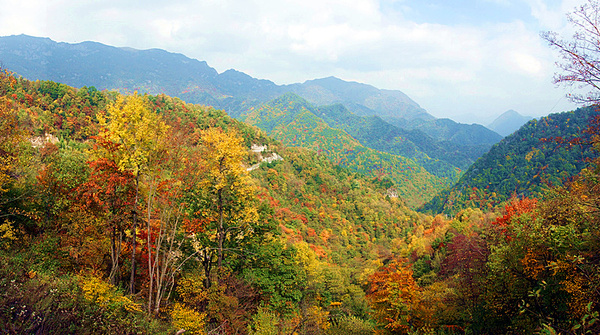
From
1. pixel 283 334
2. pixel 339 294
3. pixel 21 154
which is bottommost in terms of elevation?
pixel 339 294

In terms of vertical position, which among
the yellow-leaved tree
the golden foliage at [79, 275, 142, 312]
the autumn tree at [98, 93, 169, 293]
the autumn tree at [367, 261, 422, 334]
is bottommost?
the autumn tree at [367, 261, 422, 334]

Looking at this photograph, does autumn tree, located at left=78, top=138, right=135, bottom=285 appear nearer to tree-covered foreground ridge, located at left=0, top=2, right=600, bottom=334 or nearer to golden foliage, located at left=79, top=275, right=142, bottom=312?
tree-covered foreground ridge, located at left=0, top=2, right=600, bottom=334

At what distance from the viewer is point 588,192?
10023mm

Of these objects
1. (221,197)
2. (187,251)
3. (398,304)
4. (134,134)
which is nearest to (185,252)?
(187,251)

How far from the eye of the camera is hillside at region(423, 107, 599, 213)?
99.9m

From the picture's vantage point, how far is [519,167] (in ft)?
375

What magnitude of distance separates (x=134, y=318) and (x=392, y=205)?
97.5m

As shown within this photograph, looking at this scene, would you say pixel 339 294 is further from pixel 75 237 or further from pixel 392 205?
pixel 392 205

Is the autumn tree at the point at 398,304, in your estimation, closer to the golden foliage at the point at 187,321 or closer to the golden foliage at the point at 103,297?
the golden foliage at the point at 187,321

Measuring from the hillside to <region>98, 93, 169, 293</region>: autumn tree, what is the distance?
11642 cm

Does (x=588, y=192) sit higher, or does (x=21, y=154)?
(x=588, y=192)

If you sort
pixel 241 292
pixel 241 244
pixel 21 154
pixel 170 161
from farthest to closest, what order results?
pixel 241 244 < pixel 241 292 < pixel 21 154 < pixel 170 161

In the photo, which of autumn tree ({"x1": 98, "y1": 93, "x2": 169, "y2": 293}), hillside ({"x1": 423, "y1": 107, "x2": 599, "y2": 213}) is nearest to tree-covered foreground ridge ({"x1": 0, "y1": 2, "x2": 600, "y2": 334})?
autumn tree ({"x1": 98, "y1": 93, "x2": 169, "y2": 293})

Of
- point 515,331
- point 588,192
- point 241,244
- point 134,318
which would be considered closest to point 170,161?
point 134,318
